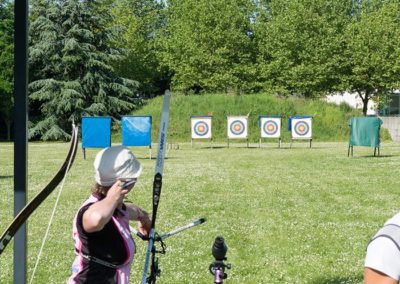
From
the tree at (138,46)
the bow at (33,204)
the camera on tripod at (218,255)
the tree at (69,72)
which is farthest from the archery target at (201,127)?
the bow at (33,204)

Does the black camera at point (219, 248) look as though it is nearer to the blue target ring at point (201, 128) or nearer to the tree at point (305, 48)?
the blue target ring at point (201, 128)

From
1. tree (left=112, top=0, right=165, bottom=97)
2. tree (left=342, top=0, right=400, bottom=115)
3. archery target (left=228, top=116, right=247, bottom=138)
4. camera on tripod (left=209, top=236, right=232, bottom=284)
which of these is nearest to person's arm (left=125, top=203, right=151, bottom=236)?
camera on tripod (left=209, top=236, right=232, bottom=284)

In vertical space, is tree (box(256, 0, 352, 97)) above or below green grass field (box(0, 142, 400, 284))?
above

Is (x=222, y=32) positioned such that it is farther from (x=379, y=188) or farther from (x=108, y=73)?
(x=379, y=188)

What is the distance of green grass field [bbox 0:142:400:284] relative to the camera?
18.6ft

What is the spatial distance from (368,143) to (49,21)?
2479 centimetres

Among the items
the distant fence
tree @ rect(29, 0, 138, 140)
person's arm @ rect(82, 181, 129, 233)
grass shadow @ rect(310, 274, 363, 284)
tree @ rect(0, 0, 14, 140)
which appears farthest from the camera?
tree @ rect(0, 0, 14, 140)

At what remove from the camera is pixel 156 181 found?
2.95m

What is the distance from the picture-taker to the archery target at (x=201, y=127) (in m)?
27.9

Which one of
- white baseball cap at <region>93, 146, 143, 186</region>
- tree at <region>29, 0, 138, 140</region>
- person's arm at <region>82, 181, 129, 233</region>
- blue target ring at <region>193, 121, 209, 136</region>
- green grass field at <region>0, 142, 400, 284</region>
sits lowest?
green grass field at <region>0, 142, 400, 284</region>

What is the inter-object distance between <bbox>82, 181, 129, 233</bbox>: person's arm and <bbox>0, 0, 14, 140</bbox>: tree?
35.5m

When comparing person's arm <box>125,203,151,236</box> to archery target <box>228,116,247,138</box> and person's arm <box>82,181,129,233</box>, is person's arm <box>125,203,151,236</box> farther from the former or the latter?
archery target <box>228,116,247,138</box>

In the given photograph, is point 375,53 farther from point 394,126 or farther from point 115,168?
point 115,168

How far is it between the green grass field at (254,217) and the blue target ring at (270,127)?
12.5 metres
